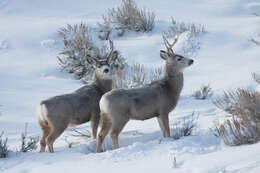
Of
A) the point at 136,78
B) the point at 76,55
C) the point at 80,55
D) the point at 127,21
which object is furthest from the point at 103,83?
the point at 127,21

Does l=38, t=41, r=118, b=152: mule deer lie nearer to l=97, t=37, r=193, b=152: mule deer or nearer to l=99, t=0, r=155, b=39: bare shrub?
l=97, t=37, r=193, b=152: mule deer

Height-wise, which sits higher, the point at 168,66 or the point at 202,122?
the point at 168,66

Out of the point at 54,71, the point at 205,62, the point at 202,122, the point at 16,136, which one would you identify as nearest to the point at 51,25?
the point at 54,71

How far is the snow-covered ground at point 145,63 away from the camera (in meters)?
6.26

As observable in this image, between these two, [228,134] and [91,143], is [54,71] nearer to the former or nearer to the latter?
[91,143]

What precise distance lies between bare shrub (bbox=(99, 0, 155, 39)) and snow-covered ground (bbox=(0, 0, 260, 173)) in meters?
0.36

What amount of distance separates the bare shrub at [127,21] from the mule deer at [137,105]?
290 inches

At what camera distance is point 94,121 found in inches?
350

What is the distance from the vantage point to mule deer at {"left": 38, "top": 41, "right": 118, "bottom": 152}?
8.07 meters

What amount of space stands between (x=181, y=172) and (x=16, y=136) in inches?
198

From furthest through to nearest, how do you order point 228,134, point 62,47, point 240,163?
point 62,47 → point 228,134 → point 240,163

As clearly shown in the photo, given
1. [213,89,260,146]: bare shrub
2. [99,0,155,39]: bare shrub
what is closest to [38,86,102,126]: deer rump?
[213,89,260,146]: bare shrub

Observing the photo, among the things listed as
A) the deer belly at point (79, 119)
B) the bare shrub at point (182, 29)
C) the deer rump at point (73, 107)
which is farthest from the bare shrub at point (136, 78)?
the deer belly at point (79, 119)

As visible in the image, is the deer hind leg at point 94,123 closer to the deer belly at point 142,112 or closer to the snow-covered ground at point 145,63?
the snow-covered ground at point 145,63
